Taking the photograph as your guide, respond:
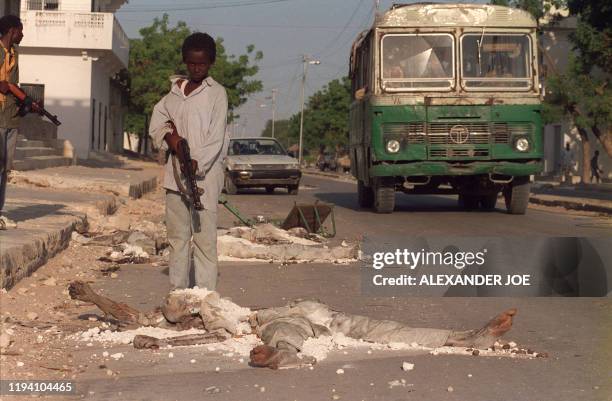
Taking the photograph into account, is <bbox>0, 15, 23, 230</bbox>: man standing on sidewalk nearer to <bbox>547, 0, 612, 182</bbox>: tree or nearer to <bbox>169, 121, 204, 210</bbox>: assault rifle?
<bbox>169, 121, 204, 210</bbox>: assault rifle

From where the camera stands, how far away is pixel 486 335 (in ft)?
20.4

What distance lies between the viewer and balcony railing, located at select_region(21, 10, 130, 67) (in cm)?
3966

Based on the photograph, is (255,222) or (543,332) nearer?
(543,332)

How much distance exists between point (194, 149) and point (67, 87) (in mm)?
35879

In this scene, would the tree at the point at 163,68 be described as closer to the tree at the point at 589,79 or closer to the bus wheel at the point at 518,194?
the tree at the point at 589,79

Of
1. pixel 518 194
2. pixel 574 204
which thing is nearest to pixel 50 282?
pixel 518 194

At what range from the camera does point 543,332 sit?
701 cm

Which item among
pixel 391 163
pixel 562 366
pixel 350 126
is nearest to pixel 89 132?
pixel 350 126

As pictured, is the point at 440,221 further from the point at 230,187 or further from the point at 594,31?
the point at 594,31

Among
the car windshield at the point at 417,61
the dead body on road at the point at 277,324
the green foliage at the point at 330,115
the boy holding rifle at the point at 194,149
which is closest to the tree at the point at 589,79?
the car windshield at the point at 417,61

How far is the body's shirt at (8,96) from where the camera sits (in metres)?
9.38

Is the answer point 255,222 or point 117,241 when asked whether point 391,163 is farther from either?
point 117,241

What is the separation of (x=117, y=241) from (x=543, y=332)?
21.0 feet

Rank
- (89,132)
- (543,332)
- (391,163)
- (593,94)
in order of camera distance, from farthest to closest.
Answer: (593,94) < (89,132) < (391,163) < (543,332)
